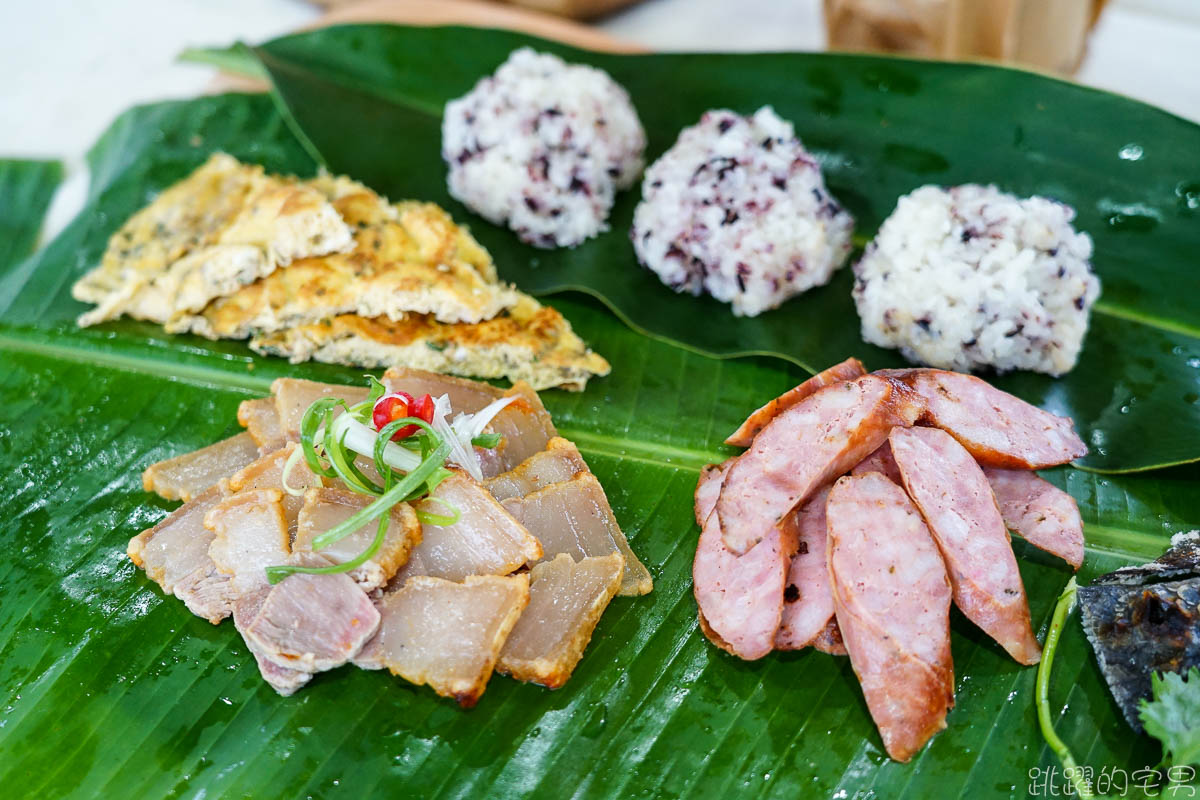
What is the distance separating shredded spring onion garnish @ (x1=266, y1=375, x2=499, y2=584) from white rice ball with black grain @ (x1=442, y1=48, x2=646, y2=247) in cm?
146

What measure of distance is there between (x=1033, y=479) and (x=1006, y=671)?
0.77 meters

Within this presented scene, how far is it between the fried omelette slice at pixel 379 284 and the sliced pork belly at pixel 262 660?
4.92ft

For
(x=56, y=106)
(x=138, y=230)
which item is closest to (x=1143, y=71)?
(x=138, y=230)

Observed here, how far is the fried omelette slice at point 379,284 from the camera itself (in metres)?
4.24

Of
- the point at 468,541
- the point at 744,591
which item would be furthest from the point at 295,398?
the point at 744,591

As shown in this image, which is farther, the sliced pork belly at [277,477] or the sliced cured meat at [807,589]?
the sliced pork belly at [277,477]

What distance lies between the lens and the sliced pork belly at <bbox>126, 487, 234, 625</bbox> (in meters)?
3.35

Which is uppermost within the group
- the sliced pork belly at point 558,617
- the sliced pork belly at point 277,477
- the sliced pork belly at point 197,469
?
the sliced pork belly at point 277,477

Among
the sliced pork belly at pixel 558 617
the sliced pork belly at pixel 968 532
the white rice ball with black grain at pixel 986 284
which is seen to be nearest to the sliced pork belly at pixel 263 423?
the sliced pork belly at pixel 558 617

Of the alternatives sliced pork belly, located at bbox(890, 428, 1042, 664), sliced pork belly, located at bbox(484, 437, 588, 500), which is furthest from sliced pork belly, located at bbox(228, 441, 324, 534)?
sliced pork belly, located at bbox(890, 428, 1042, 664)

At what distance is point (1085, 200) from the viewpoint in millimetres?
4418

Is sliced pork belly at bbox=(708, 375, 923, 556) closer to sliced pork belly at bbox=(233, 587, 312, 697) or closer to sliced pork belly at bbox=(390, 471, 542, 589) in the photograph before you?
sliced pork belly at bbox=(390, 471, 542, 589)

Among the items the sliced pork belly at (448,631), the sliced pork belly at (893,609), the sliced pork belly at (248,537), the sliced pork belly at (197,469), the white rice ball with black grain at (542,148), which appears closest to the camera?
the sliced pork belly at (893,609)

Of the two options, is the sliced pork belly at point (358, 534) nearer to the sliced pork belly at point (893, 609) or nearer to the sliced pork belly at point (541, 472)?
the sliced pork belly at point (541, 472)
